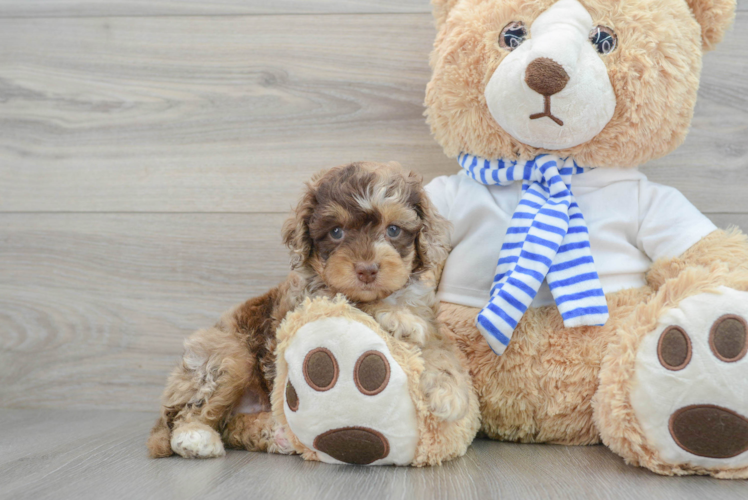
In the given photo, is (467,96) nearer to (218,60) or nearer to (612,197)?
(612,197)

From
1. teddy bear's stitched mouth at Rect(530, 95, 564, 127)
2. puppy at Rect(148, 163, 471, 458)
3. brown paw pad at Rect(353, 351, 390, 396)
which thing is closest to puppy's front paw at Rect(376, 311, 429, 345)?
puppy at Rect(148, 163, 471, 458)

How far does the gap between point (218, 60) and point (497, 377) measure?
4.96ft

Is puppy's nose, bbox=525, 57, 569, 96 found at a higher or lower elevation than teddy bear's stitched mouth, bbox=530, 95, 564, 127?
higher

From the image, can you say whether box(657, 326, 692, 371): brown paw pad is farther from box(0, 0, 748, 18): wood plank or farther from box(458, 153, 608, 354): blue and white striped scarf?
box(0, 0, 748, 18): wood plank

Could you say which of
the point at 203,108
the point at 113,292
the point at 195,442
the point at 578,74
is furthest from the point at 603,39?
the point at 113,292

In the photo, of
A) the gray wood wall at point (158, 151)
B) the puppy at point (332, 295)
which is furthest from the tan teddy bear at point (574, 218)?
the gray wood wall at point (158, 151)

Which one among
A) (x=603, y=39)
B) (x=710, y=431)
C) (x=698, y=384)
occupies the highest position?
(x=603, y=39)

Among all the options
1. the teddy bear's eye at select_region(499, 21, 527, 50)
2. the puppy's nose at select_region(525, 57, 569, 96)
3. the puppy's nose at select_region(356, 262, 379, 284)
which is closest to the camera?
the puppy's nose at select_region(356, 262, 379, 284)

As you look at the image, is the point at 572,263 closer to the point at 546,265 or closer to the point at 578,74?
the point at 546,265

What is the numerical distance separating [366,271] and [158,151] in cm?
124

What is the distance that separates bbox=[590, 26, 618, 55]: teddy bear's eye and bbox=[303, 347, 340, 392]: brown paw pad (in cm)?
108

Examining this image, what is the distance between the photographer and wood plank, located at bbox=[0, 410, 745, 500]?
131 centimetres

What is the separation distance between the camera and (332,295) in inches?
62.4

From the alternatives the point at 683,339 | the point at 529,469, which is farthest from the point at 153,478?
the point at 683,339
